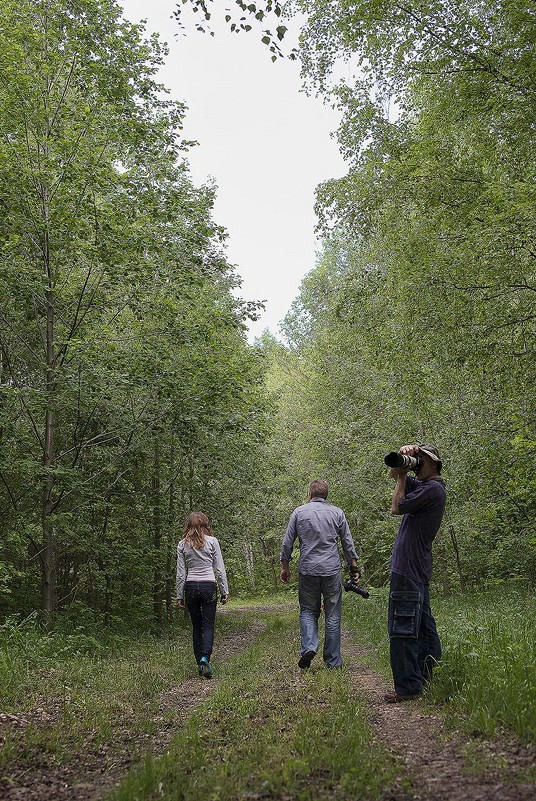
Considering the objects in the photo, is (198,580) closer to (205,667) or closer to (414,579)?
(205,667)

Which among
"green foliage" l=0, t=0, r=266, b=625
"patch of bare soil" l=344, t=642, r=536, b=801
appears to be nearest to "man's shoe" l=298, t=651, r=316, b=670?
"patch of bare soil" l=344, t=642, r=536, b=801

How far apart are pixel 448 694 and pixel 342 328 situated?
19.7 metres

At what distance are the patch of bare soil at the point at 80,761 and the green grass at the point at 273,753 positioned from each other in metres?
0.25

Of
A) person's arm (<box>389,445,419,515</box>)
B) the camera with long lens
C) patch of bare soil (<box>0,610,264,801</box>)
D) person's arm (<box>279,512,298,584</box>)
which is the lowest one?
patch of bare soil (<box>0,610,264,801</box>)

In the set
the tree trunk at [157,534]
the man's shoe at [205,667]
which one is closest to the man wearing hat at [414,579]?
the man's shoe at [205,667]

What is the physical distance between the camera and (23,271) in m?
10.0

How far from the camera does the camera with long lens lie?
529cm

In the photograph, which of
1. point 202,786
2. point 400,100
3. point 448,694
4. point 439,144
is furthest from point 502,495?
point 202,786

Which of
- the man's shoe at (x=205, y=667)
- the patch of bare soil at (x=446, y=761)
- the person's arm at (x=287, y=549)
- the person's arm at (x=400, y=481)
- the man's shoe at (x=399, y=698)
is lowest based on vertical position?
the man's shoe at (x=205, y=667)

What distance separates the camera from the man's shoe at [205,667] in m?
7.67

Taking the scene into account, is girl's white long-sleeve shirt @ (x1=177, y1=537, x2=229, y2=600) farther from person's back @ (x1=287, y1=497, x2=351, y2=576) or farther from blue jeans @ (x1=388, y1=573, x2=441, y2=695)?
blue jeans @ (x1=388, y1=573, x2=441, y2=695)

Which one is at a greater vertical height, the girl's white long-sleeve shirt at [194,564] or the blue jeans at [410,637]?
the girl's white long-sleeve shirt at [194,564]

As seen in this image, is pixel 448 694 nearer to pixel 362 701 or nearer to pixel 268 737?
pixel 362 701

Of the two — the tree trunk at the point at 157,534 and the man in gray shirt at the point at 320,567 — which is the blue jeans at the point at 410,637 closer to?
the man in gray shirt at the point at 320,567
